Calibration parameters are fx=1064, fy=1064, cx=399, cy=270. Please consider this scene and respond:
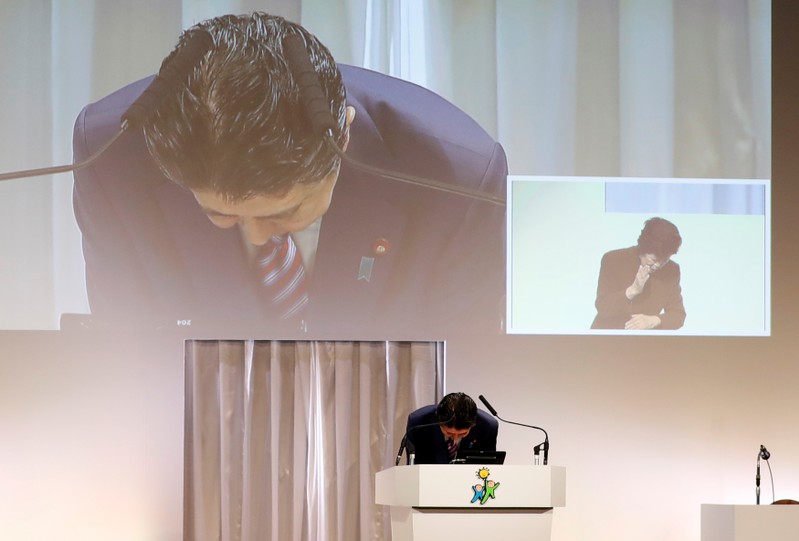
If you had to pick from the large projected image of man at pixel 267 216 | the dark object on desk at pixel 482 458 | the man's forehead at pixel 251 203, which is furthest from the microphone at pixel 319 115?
the dark object on desk at pixel 482 458

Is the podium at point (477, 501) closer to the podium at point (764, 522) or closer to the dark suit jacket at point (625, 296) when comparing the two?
the podium at point (764, 522)

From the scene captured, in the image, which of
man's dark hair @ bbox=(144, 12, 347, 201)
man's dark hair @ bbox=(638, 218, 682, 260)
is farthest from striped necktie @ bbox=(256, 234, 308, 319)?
man's dark hair @ bbox=(638, 218, 682, 260)

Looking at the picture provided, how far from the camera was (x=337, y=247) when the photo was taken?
19.4 feet

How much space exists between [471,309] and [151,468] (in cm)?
199

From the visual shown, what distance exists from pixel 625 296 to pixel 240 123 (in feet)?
7.72

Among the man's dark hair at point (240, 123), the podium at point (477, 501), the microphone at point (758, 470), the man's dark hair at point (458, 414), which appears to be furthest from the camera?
the man's dark hair at point (240, 123)

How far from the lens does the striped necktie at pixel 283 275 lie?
19.3 feet

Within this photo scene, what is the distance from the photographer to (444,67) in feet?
19.9

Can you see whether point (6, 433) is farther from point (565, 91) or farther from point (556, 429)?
point (565, 91)

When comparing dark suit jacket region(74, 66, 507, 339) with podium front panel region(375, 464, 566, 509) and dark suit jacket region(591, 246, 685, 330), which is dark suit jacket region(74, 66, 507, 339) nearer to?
dark suit jacket region(591, 246, 685, 330)

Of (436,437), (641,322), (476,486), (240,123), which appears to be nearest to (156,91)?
(240,123)

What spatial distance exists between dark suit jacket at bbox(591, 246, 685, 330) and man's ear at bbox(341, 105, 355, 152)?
159 centimetres

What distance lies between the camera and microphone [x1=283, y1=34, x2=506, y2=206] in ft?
19.3

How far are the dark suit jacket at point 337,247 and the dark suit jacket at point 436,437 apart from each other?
1.21 meters
